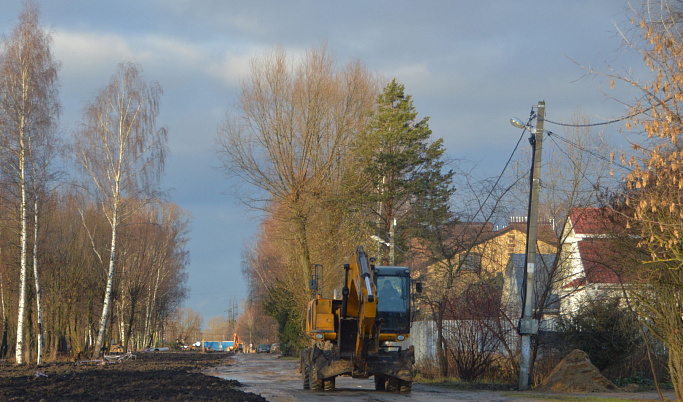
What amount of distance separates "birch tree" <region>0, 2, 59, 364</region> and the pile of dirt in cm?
2082

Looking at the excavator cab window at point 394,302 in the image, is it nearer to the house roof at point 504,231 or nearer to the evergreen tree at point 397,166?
the house roof at point 504,231

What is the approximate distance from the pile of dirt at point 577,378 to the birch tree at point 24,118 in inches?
820

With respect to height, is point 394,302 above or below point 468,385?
above

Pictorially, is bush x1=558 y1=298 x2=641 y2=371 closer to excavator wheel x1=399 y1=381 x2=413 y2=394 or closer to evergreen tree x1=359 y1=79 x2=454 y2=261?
excavator wheel x1=399 y1=381 x2=413 y2=394

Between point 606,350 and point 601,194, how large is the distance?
513cm

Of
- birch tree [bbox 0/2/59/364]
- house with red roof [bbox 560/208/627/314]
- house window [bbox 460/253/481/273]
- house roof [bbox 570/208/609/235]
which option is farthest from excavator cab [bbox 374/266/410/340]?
birch tree [bbox 0/2/59/364]

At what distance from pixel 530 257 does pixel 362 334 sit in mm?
5930

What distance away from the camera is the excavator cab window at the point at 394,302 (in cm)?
1761

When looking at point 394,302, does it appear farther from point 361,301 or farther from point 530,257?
point 530,257

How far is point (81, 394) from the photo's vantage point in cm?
1372

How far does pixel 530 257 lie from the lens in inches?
735

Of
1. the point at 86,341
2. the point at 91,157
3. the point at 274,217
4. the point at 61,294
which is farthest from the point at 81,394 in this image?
the point at 86,341

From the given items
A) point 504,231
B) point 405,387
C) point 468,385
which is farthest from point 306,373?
point 504,231

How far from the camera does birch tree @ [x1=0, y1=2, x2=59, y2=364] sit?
2705 centimetres
